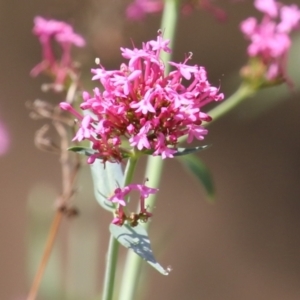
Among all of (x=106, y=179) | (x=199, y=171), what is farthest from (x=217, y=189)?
(x=106, y=179)

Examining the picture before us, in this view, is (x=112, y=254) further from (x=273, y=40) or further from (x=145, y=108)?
(x=273, y=40)

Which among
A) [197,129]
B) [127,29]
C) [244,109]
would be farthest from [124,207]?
[244,109]

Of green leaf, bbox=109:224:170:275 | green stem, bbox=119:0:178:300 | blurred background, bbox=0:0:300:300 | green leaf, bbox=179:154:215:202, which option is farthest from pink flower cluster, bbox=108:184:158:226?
A: blurred background, bbox=0:0:300:300

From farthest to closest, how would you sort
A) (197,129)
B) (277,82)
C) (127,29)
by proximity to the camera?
→ 1. (127,29)
2. (277,82)
3. (197,129)

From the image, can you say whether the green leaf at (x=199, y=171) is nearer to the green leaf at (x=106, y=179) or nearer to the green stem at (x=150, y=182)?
the green stem at (x=150, y=182)

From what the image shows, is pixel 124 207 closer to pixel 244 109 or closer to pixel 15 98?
pixel 244 109

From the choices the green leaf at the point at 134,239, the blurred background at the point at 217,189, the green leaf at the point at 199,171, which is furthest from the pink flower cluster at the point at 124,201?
the blurred background at the point at 217,189
